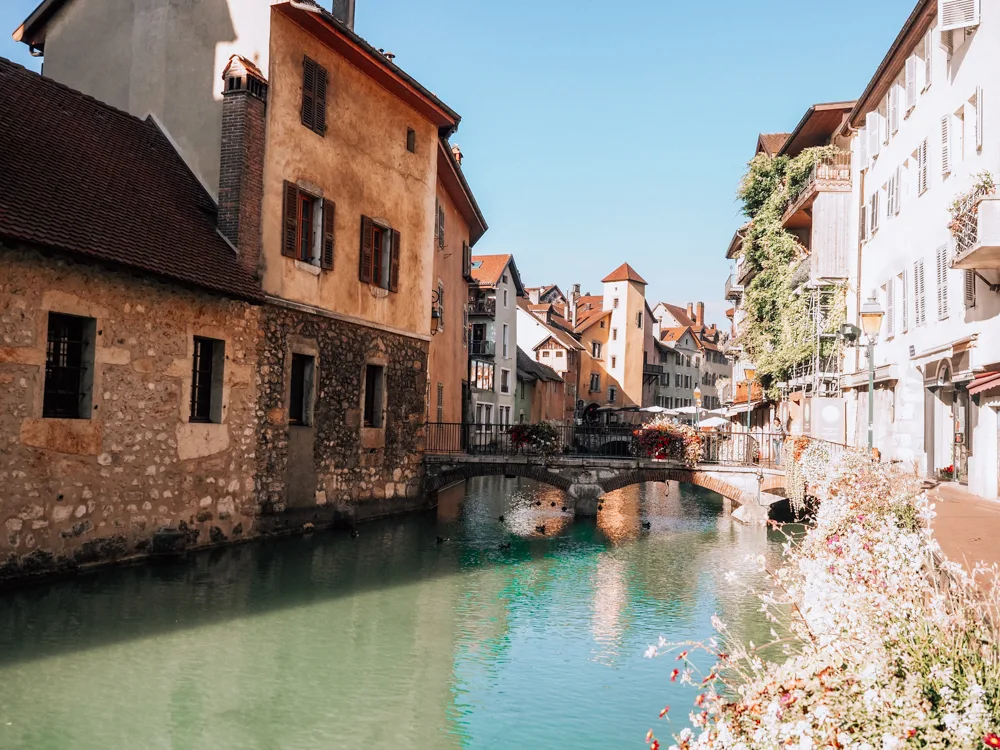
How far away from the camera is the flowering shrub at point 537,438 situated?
939 inches

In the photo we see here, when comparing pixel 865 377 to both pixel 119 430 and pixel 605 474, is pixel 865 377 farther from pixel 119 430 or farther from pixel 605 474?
pixel 119 430

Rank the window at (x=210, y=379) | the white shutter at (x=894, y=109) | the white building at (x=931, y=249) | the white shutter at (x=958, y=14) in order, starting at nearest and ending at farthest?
the window at (x=210, y=379)
the white building at (x=931, y=249)
the white shutter at (x=958, y=14)
the white shutter at (x=894, y=109)

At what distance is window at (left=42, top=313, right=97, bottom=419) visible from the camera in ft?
42.5

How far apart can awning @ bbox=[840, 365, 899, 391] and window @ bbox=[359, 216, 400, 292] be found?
12.1 m

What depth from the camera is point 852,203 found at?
2734 cm

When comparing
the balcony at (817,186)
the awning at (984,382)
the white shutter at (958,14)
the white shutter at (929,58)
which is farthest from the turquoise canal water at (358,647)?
the balcony at (817,186)

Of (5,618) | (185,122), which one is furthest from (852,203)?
(5,618)

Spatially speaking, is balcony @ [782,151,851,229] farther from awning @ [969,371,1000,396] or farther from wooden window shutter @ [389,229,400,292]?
wooden window shutter @ [389,229,400,292]

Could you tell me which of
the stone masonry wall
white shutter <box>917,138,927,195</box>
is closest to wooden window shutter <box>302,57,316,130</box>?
the stone masonry wall

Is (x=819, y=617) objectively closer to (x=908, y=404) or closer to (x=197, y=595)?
(x=197, y=595)

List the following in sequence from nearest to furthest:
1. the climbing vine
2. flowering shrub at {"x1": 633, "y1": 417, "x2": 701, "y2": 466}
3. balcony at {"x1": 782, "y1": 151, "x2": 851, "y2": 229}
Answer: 1. flowering shrub at {"x1": 633, "y1": 417, "x2": 701, "y2": 466}
2. balcony at {"x1": 782, "y1": 151, "x2": 851, "y2": 229}
3. the climbing vine

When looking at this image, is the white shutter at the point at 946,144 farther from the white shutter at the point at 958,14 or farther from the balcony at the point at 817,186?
the balcony at the point at 817,186

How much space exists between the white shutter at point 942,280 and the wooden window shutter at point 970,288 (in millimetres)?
1112

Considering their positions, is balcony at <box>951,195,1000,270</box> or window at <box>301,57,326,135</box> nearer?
balcony at <box>951,195,1000,270</box>
